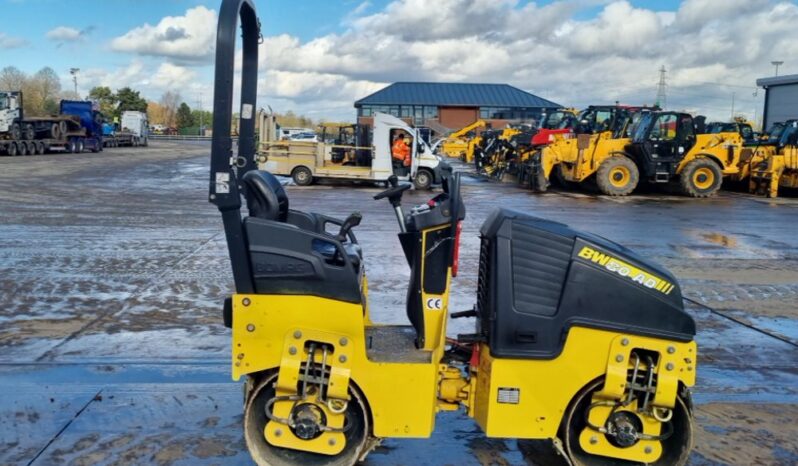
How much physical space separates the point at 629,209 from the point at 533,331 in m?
14.4

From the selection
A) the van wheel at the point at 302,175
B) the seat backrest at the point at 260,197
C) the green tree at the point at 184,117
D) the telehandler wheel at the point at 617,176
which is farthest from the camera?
the green tree at the point at 184,117

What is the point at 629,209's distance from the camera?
16953 mm

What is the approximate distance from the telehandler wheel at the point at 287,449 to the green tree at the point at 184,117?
11065 cm

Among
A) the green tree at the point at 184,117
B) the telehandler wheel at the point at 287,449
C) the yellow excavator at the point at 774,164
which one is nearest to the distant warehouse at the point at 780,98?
the yellow excavator at the point at 774,164

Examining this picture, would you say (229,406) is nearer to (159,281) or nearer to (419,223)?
(419,223)

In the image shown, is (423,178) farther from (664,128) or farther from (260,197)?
(260,197)

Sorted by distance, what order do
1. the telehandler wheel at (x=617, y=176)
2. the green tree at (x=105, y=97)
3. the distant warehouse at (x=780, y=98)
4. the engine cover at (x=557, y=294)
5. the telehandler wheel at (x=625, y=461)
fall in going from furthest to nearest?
the green tree at (x=105, y=97) → the distant warehouse at (x=780, y=98) → the telehandler wheel at (x=617, y=176) → the telehandler wheel at (x=625, y=461) → the engine cover at (x=557, y=294)

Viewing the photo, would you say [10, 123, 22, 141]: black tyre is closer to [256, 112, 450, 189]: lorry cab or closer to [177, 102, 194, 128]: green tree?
[256, 112, 450, 189]: lorry cab

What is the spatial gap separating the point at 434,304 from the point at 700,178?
18.8 m

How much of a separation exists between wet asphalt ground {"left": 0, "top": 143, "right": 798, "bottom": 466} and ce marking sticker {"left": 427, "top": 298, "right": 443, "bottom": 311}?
902 mm

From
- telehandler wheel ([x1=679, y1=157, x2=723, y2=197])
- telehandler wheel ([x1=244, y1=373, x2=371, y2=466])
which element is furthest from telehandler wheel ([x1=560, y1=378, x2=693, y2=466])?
telehandler wheel ([x1=679, y1=157, x2=723, y2=197])

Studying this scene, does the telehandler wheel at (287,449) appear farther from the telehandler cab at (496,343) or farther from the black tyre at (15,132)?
the black tyre at (15,132)

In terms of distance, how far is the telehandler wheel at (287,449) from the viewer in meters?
3.55

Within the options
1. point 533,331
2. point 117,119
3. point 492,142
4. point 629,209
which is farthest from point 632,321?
point 117,119
